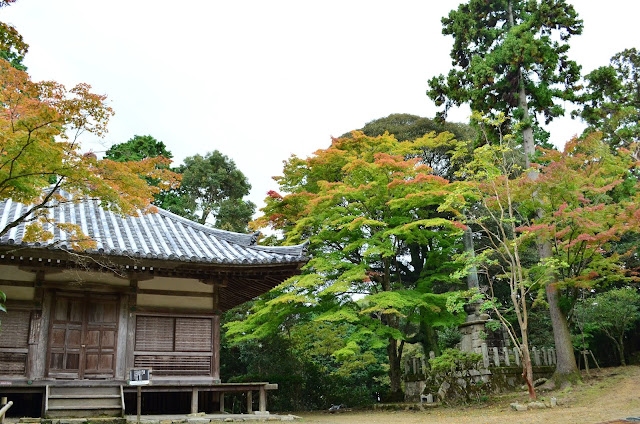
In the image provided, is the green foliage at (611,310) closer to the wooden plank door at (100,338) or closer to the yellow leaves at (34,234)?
the wooden plank door at (100,338)

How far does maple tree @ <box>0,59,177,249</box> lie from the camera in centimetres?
700

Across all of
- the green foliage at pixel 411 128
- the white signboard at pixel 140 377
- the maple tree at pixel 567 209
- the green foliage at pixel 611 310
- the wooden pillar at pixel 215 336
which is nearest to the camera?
the white signboard at pixel 140 377

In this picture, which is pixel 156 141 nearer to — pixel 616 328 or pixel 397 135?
pixel 397 135

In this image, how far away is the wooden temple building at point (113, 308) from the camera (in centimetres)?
1015

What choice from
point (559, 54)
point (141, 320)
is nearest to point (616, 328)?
point (559, 54)

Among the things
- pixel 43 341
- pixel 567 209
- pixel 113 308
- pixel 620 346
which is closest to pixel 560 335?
pixel 567 209

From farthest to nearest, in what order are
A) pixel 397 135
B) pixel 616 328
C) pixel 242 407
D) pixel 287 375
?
pixel 397 135, pixel 616 328, pixel 287 375, pixel 242 407

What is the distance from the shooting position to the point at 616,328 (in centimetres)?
2198

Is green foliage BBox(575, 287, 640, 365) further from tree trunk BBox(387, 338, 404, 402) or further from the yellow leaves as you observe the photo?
the yellow leaves

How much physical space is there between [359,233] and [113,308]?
8858 millimetres

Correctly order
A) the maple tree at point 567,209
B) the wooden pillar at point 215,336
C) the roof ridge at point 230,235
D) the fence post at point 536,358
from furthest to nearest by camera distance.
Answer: the fence post at point 536,358, the maple tree at point 567,209, the roof ridge at point 230,235, the wooden pillar at point 215,336

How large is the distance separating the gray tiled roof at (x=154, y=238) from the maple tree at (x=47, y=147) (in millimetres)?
2299

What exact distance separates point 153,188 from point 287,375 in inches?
509

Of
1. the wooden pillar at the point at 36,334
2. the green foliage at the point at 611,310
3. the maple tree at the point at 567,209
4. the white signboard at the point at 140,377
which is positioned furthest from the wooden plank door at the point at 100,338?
the green foliage at the point at 611,310
